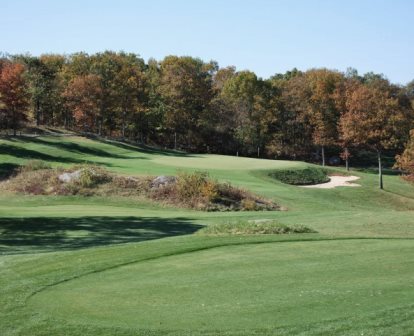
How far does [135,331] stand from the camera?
26.4ft

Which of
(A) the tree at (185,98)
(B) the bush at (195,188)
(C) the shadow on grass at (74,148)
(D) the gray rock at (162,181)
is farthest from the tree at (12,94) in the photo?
(B) the bush at (195,188)

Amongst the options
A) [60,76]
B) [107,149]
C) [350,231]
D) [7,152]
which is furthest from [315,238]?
[60,76]

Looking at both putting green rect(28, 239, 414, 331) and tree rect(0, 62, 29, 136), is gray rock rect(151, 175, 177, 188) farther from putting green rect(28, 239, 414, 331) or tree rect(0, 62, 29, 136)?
tree rect(0, 62, 29, 136)

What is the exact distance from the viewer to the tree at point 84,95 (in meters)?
71.6

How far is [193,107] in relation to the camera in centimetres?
8531

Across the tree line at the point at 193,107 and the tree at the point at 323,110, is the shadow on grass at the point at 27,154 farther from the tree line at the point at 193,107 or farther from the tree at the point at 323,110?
the tree at the point at 323,110

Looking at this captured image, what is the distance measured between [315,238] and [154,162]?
39.2m

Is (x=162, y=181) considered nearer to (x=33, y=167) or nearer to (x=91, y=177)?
(x=91, y=177)

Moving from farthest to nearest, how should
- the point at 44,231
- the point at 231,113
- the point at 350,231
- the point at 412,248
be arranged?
the point at 231,113 → the point at 44,231 → the point at 350,231 → the point at 412,248

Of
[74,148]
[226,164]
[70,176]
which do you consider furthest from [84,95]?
[70,176]

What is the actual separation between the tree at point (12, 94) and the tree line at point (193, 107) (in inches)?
399

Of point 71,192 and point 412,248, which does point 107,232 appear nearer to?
point 412,248

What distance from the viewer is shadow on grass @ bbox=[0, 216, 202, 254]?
18062mm

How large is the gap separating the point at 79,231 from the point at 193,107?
65.3 m
